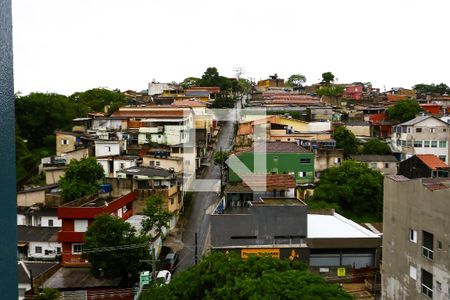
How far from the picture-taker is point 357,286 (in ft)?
42.9

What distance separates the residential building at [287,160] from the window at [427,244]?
10224 millimetres

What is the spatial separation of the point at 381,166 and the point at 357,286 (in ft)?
30.9

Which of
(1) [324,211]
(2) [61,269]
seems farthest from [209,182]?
(2) [61,269]

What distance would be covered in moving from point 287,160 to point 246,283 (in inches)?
481

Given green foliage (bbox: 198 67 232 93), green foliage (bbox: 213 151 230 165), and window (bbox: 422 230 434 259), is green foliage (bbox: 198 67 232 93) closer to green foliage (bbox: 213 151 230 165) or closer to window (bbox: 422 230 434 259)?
green foliage (bbox: 213 151 230 165)

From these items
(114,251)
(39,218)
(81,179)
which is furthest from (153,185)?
(114,251)

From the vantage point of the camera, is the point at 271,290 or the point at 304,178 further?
the point at 304,178

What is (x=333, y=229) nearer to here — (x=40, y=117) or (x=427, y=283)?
(x=427, y=283)

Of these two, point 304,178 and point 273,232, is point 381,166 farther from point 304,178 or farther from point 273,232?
point 273,232

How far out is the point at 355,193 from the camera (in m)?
18.3

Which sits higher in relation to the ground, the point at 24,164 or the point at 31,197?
the point at 24,164

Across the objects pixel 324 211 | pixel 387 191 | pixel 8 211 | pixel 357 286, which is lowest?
pixel 357 286

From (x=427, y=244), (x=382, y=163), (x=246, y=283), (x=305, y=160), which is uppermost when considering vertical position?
(x=305, y=160)

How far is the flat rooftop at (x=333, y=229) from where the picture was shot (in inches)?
532
